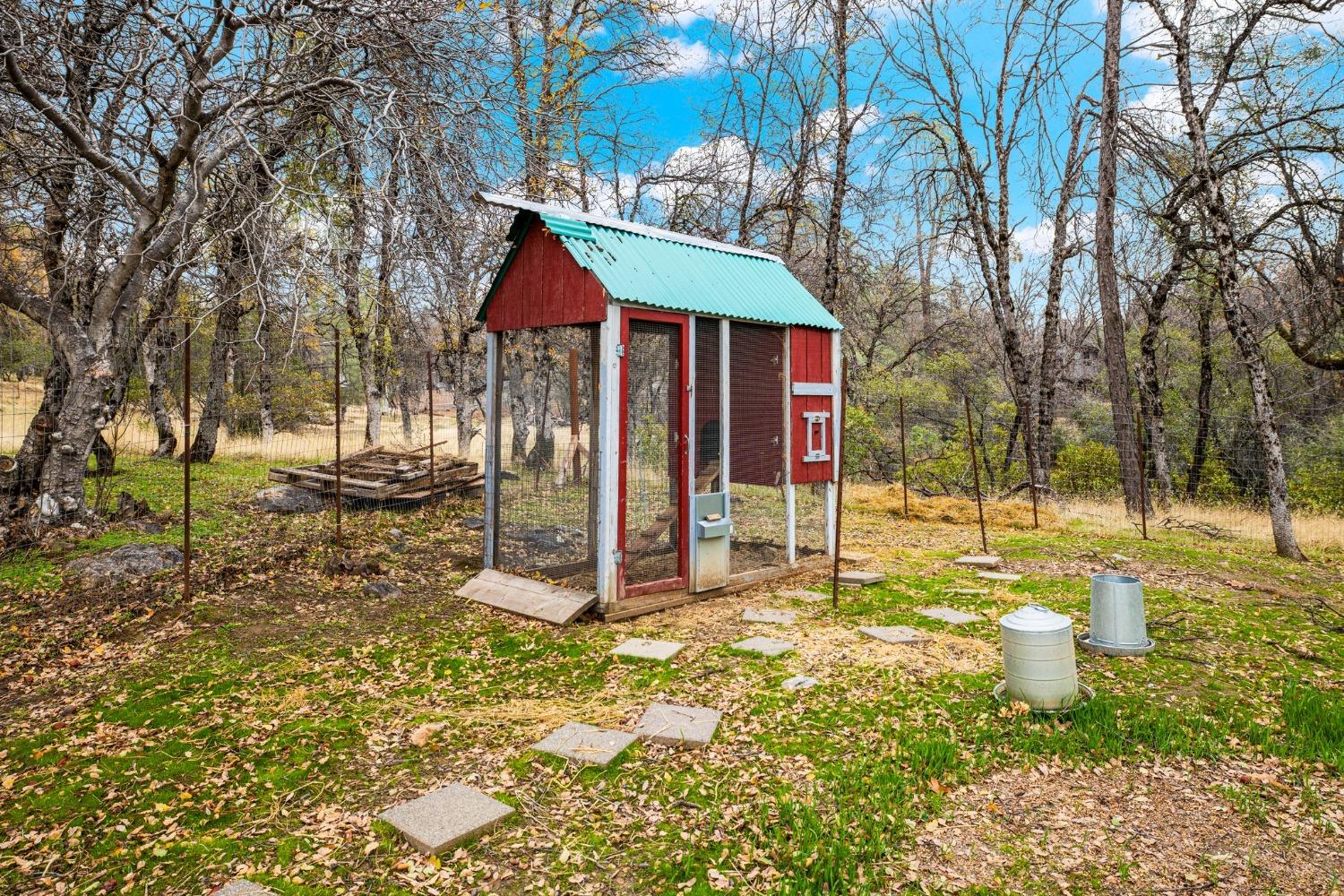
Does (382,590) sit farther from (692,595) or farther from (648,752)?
(648,752)

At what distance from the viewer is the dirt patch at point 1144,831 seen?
2654 mm

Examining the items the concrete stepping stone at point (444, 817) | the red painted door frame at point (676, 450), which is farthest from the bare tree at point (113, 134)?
the concrete stepping stone at point (444, 817)

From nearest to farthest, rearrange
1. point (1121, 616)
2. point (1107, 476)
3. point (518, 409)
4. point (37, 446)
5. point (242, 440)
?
point (1121, 616) → point (37, 446) → point (518, 409) → point (1107, 476) → point (242, 440)

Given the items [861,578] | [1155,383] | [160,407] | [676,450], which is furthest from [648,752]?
[160,407]

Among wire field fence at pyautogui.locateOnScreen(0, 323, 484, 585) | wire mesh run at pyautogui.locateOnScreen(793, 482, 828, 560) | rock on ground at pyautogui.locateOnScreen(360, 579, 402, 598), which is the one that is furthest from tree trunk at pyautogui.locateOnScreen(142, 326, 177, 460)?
wire mesh run at pyautogui.locateOnScreen(793, 482, 828, 560)

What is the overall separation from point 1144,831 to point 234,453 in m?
16.2

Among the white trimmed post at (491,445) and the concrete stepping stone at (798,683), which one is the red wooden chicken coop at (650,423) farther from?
the concrete stepping stone at (798,683)

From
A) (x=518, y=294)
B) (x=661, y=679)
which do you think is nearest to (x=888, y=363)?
(x=518, y=294)

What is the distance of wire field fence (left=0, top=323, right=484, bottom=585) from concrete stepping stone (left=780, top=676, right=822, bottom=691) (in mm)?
3639

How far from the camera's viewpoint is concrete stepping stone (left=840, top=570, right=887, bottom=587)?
22.7 ft

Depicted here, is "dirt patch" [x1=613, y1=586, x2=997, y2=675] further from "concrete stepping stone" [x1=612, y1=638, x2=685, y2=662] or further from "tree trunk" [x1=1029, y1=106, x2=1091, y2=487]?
"tree trunk" [x1=1029, y1=106, x2=1091, y2=487]

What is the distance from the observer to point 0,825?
2.94m

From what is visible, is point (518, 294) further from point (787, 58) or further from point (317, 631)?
point (787, 58)

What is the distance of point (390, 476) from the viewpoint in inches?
391
